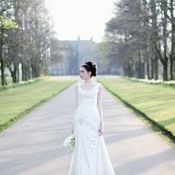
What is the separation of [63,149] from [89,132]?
312cm

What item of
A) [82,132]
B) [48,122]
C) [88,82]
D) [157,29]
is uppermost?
[157,29]

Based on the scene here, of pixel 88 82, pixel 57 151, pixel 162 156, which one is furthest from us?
pixel 57 151

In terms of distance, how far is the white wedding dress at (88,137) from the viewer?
21.5 ft

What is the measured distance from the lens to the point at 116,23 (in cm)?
4809

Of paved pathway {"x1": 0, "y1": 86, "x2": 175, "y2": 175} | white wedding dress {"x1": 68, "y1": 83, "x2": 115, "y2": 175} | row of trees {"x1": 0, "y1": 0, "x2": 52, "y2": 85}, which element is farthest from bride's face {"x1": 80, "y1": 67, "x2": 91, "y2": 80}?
row of trees {"x1": 0, "y1": 0, "x2": 52, "y2": 85}

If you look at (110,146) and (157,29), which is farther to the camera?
(157,29)

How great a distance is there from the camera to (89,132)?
21.7ft

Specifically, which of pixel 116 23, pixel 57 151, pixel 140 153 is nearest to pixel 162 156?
pixel 140 153

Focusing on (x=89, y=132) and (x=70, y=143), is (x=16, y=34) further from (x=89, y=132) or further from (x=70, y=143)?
A: (x=89, y=132)

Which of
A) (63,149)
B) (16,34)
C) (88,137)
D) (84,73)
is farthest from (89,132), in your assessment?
(16,34)

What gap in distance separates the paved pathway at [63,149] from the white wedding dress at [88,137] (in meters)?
0.79

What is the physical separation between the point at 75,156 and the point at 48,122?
804cm

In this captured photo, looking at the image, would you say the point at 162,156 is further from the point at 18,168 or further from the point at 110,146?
the point at 18,168

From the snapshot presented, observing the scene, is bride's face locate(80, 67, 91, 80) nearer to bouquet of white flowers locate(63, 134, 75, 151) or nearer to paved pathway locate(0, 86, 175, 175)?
bouquet of white flowers locate(63, 134, 75, 151)
